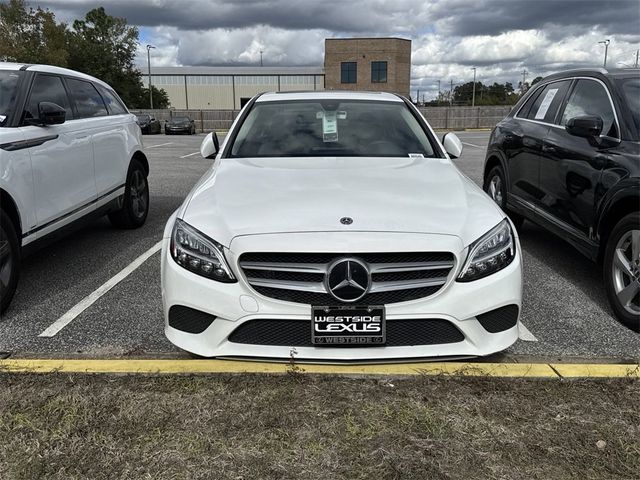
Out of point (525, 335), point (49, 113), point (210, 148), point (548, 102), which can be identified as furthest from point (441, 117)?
point (525, 335)

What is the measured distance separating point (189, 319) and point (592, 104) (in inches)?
147

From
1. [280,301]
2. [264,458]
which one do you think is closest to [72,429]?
[264,458]

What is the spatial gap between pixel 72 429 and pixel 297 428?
3.34ft

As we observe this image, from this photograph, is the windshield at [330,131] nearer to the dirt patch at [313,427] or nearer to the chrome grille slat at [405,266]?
the chrome grille slat at [405,266]

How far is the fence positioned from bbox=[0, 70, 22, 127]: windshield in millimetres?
37132

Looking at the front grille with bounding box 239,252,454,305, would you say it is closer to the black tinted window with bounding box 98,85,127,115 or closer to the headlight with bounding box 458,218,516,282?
the headlight with bounding box 458,218,516,282

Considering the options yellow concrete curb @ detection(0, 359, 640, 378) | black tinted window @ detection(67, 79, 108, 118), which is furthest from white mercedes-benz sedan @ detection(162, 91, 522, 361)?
black tinted window @ detection(67, 79, 108, 118)

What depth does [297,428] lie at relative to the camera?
255cm

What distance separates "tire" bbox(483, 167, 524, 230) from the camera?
6230mm

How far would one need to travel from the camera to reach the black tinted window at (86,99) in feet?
17.7

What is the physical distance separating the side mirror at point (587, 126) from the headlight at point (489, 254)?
1.69 m

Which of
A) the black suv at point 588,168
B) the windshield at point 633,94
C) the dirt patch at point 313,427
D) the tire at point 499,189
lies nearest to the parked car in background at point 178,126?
the tire at point 499,189

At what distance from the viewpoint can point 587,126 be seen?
162 inches

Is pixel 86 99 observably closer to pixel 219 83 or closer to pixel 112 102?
pixel 112 102
